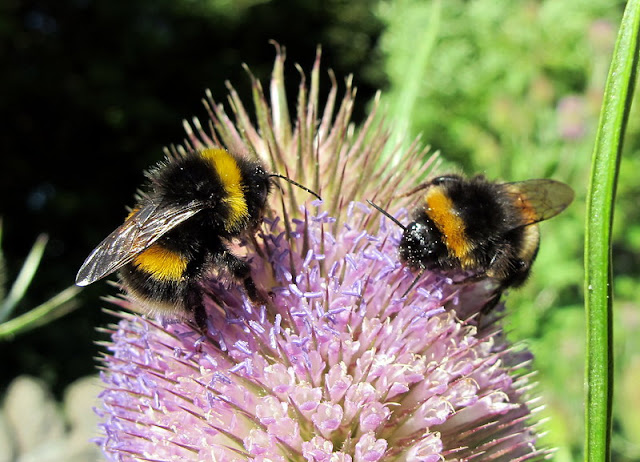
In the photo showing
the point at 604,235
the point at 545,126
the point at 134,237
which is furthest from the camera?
the point at 545,126

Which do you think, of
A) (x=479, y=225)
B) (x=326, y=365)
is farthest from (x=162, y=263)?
(x=479, y=225)

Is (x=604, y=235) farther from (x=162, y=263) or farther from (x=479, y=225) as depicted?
(x=162, y=263)

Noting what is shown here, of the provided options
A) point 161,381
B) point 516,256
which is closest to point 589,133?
point 516,256

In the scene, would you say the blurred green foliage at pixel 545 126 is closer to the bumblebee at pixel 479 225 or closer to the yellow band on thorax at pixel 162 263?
the bumblebee at pixel 479 225

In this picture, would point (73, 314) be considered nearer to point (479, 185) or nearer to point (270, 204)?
point (270, 204)

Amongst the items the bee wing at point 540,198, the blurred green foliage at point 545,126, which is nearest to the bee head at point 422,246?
the bee wing at point 540,198

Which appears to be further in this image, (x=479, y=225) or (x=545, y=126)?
(x=545, y=126)

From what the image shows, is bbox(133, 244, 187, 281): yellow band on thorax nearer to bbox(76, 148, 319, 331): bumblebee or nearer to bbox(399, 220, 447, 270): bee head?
bbox(76, 148, 319, 331): bumblebee
